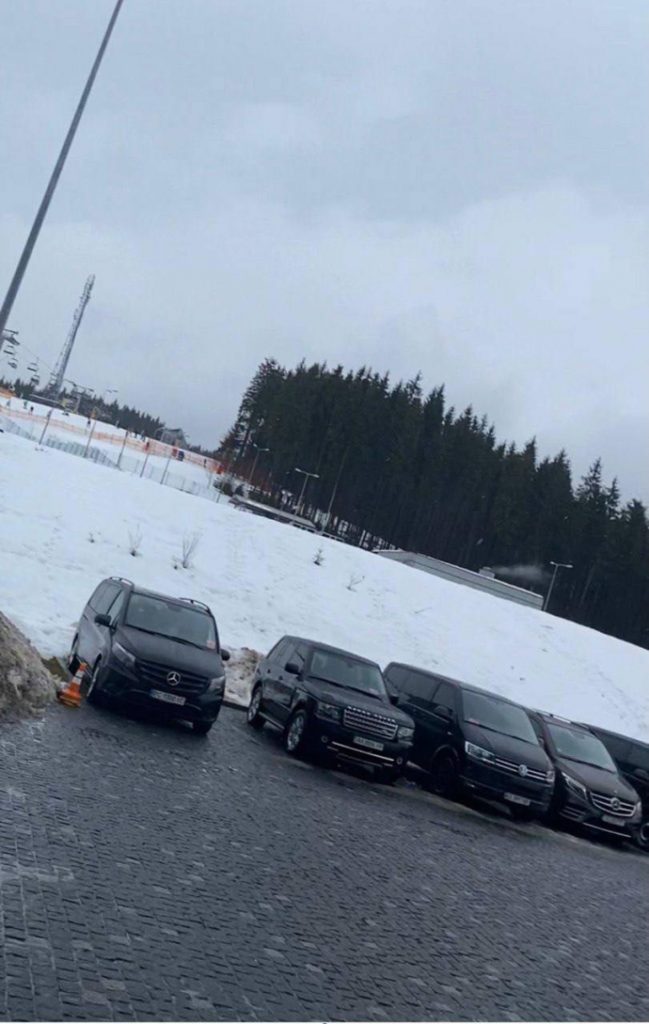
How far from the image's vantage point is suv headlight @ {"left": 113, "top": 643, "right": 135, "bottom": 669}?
1530 cm

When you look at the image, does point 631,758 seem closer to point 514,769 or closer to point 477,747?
point 514,769

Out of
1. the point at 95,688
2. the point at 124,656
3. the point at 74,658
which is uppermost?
the point at 124,656

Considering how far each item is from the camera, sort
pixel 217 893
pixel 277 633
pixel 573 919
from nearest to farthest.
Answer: pixel 217 893 < pixel 573 919 < pixel 277 633

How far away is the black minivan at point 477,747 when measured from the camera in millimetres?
16641

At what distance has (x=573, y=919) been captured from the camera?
33.9 ft

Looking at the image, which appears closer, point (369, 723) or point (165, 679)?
point (165, 679)

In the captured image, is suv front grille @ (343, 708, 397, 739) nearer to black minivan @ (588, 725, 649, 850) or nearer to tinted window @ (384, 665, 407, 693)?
tinted window @ (384, 665, 407, 693)

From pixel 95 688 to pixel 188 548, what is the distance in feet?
55.4

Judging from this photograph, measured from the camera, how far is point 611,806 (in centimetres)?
1803

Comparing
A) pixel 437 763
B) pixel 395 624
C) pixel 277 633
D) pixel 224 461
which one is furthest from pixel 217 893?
pixel 224 461

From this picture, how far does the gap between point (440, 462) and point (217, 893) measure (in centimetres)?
8548

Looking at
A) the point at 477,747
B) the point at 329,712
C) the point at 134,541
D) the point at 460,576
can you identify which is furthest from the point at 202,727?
the point at 460,576

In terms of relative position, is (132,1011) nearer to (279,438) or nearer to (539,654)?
(539,654)

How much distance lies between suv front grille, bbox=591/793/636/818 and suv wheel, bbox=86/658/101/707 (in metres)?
8.64
